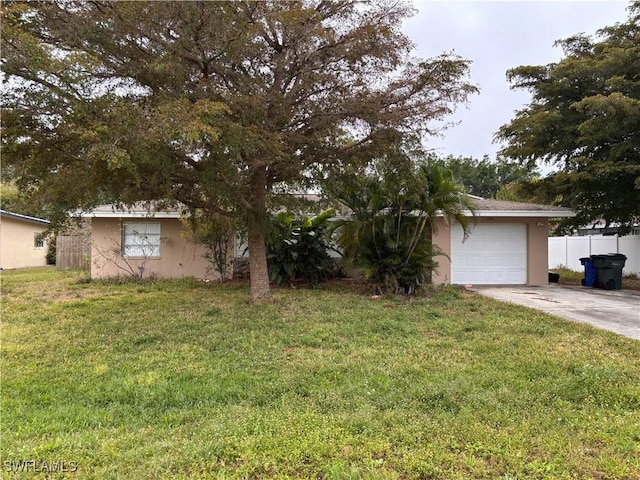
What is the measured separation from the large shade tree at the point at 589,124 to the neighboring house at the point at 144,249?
36.6ft

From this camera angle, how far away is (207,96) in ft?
23.1

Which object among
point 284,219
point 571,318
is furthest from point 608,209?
point 284,219

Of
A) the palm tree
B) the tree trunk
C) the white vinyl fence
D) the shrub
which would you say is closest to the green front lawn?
the tree trunk

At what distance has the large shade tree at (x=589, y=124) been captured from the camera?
35.1 ft

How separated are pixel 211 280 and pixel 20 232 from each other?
13.6 m

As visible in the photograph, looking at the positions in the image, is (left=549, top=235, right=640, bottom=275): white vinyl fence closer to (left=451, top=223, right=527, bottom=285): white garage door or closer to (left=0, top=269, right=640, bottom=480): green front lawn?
(left=451, top=223, right=527, bottom=285): white garage door

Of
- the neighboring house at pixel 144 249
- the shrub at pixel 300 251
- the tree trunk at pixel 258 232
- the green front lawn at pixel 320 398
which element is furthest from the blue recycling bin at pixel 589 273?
the neighboring house at pixel 144 249

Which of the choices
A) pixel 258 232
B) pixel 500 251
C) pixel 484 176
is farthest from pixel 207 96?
pixel 484 176

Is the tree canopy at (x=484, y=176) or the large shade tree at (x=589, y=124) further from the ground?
the tree canopy at (x=484, y=176)

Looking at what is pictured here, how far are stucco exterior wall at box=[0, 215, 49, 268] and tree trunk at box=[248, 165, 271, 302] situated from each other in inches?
576

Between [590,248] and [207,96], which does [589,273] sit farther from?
[207,96]

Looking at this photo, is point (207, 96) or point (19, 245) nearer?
point (207, 96)

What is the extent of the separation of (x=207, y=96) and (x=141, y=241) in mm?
7937

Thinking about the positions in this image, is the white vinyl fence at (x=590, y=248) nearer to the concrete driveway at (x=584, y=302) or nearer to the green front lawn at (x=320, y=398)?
the concrete driveway at (x=584, y=302)
